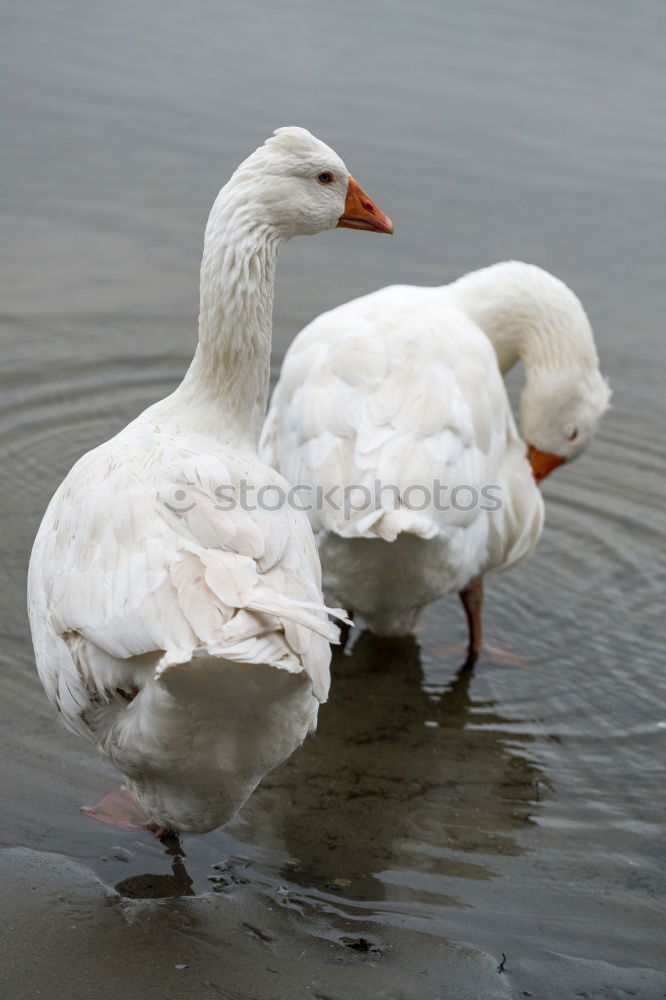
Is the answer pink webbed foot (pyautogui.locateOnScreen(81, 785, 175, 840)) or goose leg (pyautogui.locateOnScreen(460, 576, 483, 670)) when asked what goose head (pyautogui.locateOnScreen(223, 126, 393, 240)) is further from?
goose leg (pyautogui.locateOnScreen(460, 576, 483, 670))

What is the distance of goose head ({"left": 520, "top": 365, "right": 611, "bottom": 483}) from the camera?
6.78 metres

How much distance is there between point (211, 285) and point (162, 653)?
5.17ft

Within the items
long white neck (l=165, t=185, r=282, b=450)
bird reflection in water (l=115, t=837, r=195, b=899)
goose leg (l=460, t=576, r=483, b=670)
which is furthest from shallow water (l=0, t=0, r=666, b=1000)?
long white neck (l=165, t=185, r=282, b=450)

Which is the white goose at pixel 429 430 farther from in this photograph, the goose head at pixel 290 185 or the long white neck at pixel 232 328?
the goose head at pixel 290 185

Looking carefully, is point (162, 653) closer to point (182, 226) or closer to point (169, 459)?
point (169, 459)

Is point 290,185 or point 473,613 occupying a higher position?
point 290,185

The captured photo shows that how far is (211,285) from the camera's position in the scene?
4.43 meters

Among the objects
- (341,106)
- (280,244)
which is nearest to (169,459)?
(280,244)

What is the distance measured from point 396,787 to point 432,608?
2.06m

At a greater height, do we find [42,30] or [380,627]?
[42,30]

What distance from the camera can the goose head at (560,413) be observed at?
6.78 m

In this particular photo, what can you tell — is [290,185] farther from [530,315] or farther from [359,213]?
[530,315]

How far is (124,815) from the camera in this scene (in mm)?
4547

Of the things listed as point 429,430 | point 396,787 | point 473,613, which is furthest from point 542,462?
point 396,787
